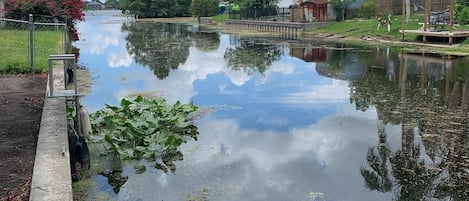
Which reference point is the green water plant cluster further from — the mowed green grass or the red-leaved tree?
the mowed green grass

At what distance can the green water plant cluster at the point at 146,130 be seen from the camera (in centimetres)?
822

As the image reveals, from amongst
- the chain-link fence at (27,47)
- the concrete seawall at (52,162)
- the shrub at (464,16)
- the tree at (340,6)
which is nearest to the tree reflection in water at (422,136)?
the concrete seawall at (52,162)

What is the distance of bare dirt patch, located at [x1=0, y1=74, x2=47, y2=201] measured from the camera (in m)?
5.48

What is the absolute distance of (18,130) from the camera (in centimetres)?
757

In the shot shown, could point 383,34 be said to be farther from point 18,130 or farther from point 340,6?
point 18,130

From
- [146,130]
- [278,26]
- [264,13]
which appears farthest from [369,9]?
[146,130]

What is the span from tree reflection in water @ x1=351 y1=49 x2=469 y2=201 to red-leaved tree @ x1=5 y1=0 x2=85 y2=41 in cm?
1591

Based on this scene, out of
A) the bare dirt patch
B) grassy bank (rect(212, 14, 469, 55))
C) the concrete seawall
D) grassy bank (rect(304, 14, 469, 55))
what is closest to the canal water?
the concrete seawall

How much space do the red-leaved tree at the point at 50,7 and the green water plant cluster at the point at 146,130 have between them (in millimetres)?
16525

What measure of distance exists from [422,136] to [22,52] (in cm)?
1217

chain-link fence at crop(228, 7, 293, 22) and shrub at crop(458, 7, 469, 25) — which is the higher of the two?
chain-link fence at crop(228, 7, 293, 22)

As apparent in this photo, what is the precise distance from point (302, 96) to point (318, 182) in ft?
21.1

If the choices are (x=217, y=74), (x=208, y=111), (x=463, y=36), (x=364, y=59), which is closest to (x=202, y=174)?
(x=208, y=111)

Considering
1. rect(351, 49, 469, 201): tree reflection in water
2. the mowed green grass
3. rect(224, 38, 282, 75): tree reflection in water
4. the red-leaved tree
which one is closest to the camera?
rect(351, 49, 469, 201): tree reflection in water
